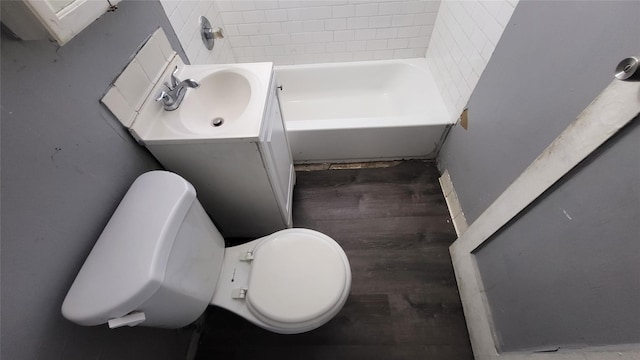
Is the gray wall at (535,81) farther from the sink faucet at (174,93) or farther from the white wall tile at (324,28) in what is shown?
the sink faucet at (174,93)

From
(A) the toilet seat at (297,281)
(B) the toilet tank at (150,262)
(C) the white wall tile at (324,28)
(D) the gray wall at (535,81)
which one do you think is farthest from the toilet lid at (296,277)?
(C) the white wall tile at (324,28)

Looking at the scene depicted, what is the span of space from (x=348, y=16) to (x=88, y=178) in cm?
166

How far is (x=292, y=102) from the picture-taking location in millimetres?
2037

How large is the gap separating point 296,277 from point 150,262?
Answer: 1.56 ft

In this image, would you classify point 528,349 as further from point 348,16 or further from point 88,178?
point 348,16

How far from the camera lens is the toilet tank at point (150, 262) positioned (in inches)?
21.6

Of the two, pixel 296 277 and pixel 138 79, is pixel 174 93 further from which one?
pixel 296 277

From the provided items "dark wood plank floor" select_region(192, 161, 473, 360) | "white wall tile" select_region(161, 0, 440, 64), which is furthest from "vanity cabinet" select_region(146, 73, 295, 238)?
"white wall tile" select_region(161, 0, 440, 64)

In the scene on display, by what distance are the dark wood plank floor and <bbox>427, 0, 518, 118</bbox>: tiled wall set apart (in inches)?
20.3

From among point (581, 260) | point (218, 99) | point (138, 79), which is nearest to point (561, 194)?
point (581, 260)

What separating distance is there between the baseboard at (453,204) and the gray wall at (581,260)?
43 cm

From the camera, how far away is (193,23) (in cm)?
129

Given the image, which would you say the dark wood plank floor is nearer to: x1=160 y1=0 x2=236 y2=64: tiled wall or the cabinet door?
the cabinet door

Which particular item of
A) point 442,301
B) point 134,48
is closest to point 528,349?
point 442,301
